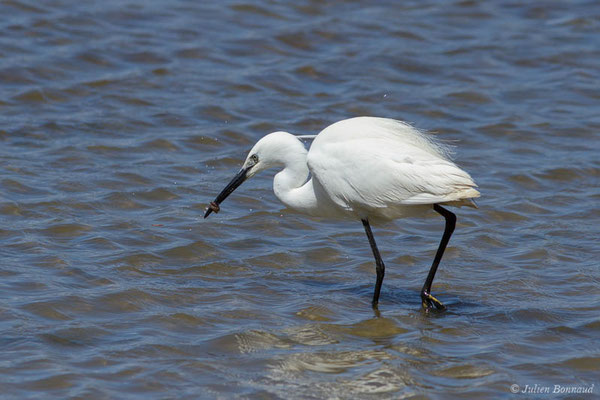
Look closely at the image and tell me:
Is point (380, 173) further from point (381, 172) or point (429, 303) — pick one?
point (429, 303)

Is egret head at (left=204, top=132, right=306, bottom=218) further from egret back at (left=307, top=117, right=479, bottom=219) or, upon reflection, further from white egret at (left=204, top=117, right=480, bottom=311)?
egret back at (left=307, top=117, right=479, bottom=219)

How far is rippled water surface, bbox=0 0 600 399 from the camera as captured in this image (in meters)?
5.98

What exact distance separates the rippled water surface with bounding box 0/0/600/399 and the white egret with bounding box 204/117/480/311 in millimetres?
649

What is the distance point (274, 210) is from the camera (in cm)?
911

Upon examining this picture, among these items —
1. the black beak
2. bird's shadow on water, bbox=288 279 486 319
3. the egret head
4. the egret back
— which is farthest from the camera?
the black beak

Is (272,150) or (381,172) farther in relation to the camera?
(272,150)

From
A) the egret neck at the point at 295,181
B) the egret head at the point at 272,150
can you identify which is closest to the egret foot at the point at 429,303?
the egret neck at the point at 295,181

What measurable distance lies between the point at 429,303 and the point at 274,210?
2.49 meters

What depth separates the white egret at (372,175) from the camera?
6.79 metres

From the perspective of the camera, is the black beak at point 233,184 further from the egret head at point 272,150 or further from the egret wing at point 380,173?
the egret wing at point 380,173

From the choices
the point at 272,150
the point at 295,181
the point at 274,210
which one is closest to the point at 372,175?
the point at 295,181

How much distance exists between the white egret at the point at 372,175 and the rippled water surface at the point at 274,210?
649 mm

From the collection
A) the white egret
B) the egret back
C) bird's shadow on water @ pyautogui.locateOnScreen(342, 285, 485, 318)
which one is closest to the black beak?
the white egret

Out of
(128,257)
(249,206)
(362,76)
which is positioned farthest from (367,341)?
(362,76)
